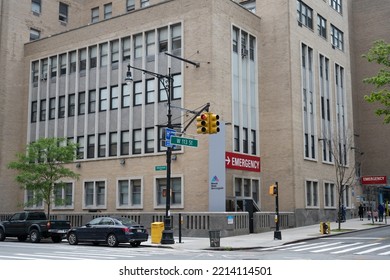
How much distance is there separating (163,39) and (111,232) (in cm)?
1913

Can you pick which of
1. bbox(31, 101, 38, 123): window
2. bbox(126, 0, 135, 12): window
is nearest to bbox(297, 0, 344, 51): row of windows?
bbox(126, 0, 135, 12): window

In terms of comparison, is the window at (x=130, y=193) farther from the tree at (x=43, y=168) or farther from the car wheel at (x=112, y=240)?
the car wheel at (x=112, y=240)

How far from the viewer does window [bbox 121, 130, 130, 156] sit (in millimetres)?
41625

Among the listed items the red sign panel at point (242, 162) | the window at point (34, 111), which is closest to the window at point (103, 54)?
the window at point (34, 111)

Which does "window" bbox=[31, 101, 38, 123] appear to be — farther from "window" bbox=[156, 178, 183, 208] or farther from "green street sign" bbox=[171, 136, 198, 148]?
"green street sign" bbox=[171, 136, 198, 148]

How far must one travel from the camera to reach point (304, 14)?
47.2m

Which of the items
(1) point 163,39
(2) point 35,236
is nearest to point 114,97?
(1) point 163,39

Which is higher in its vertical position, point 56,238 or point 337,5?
point 337,5

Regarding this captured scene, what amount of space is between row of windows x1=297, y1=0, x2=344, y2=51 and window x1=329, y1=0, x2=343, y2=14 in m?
2.25

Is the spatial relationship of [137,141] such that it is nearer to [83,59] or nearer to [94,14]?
[83,59]

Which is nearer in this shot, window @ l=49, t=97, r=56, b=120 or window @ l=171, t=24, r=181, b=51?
window @ l=171, t=24, r=181, b=51

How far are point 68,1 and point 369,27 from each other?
4090cm

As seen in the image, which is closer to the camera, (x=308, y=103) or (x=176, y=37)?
(x=176, y=37)

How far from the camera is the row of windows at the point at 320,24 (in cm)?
4667
